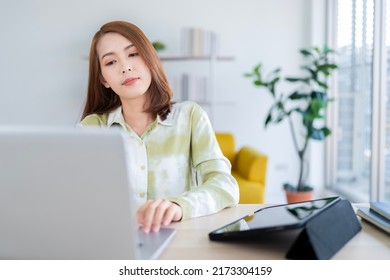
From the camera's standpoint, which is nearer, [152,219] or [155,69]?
[152,219]

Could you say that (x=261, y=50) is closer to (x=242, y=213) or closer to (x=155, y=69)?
(x=155, y=69)

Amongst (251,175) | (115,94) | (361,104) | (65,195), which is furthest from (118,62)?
(361,104)

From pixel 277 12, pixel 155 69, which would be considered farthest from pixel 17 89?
pixel 277 12

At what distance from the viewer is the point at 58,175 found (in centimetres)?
41

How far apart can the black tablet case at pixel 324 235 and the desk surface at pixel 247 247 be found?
0.01m

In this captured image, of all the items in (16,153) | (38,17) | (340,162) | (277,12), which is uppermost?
(277,12)

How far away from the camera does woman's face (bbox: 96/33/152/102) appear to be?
775 mm

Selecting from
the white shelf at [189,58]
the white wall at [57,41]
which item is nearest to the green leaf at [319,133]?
the white shelf at [189,58]

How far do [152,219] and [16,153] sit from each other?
0.26 m

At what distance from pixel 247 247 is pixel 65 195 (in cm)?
25

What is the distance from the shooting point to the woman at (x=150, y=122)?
783 mm

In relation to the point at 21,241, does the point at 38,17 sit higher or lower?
higher

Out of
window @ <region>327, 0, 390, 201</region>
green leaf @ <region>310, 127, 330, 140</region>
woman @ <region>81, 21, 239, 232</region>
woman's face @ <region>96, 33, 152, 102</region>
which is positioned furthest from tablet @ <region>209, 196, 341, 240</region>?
green leaf @ <region>310, 127, 330, 140</region>

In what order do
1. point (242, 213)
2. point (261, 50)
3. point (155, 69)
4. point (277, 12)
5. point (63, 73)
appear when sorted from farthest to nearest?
point (261, 50)
point (277, 12)
point (63, 73)
point (155, 69)
point (242, 213)
